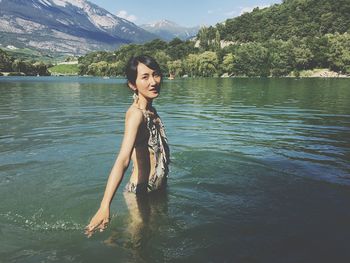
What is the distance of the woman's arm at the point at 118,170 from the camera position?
15.9ft

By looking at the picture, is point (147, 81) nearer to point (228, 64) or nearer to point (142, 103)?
point (142, 103)

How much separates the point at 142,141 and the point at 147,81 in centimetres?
109

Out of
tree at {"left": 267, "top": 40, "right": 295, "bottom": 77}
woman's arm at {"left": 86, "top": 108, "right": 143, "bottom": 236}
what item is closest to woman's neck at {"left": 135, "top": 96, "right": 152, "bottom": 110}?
woman's arm at {"left": 86, "top": 108, "right": 143, "bottom": 236}

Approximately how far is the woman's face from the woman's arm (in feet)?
1.46

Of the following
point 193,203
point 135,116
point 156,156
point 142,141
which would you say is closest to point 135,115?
point 135,116

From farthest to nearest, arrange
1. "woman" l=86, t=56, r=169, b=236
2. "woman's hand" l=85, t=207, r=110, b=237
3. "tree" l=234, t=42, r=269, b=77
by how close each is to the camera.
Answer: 1. "tree" l=234, t=42, r=269, b=77
2. "woman" l=86, t=56, r=169, b=236
3. "woman's hand" l=85, t=207, r=110, b=237

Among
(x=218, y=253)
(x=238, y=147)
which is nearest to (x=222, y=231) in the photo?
(x=218, y=253)

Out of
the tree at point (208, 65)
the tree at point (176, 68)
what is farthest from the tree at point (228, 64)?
the tree at point (176, 68)

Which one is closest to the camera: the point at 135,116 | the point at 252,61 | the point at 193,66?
the point at 135,116

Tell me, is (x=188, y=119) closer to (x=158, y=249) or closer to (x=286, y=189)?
(x=286, y=189)

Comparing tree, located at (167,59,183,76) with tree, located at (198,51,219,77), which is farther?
tree, located at (167,59,183,76)

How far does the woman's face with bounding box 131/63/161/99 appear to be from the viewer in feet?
20.1

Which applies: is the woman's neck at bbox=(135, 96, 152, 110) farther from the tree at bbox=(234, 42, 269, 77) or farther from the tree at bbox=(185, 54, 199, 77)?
the tree at bbox=(185, 54, 199, 77)

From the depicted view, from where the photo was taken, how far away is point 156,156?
22.7 feet
